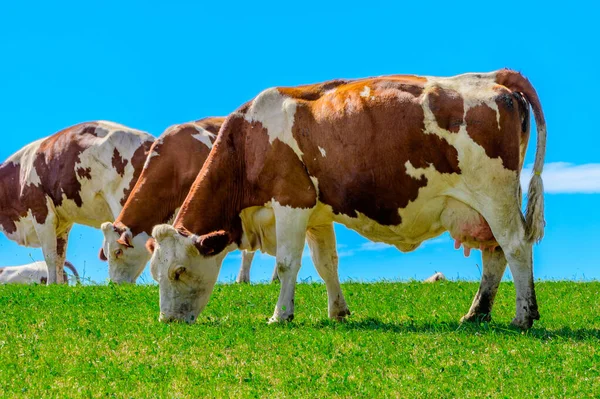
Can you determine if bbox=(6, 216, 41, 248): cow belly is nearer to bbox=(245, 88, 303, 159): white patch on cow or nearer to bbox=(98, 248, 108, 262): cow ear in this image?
bbox=(98, 248, 108, 262): cow ear

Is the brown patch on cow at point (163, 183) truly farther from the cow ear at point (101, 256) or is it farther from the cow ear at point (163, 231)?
the cow ear at point (163, 231)

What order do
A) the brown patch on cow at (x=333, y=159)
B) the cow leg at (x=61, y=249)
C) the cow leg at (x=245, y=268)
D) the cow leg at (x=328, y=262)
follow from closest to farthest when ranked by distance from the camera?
the brown patch on cow at (x=333, y=159), the cow leg at (x=328, y=262), the cow leg at (x=245, y=268), the cow leg at (x=61, y=249)

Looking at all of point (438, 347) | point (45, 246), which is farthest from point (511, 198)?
point (45, 246)

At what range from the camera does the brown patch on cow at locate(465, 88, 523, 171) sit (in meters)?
13.6

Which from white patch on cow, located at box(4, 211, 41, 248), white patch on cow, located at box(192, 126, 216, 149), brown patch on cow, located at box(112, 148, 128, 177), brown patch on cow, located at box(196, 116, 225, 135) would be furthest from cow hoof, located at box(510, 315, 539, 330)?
white patch on cow, located at box(4, 211, 41, 248)

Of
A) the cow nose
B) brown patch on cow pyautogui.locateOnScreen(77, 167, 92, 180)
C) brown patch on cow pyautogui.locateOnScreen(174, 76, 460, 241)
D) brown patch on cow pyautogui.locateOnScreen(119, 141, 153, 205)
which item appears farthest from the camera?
brown patch on cow pyautogui.locateOnScreen(77, 167, 92, 180)

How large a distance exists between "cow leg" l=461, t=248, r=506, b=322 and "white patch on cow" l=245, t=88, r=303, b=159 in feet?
11.6

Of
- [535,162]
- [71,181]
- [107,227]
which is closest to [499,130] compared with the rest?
[535,162]

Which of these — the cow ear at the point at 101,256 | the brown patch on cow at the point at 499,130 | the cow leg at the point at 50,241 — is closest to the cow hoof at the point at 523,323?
the brown patch on cow at the point at 499,130

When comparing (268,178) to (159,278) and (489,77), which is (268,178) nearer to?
(159,278)

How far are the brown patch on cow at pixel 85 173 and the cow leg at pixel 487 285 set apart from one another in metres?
14.7

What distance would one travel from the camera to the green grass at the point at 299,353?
1048 centimetres

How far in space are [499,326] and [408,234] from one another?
6.84ft

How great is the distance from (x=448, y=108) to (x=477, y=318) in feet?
11.7
